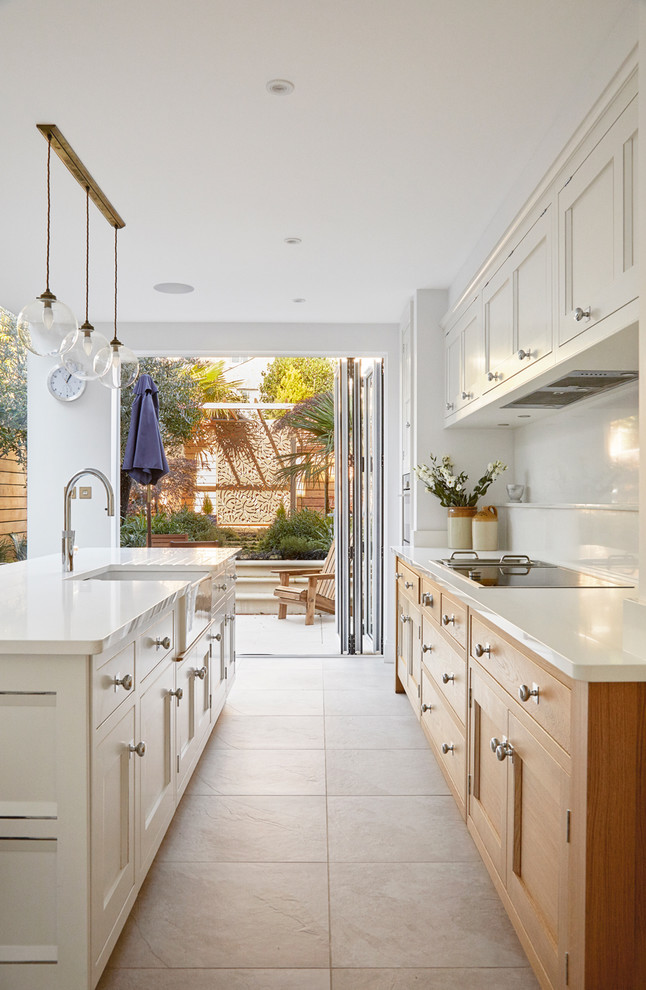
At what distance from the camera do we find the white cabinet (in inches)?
136

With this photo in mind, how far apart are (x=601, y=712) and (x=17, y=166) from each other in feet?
9.31

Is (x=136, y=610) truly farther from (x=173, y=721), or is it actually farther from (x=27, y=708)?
(x=173, y=721)

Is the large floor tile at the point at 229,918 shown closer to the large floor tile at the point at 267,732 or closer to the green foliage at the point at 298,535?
the large floor tile at the point at 267,732

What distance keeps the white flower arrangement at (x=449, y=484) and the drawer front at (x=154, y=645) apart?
2.15 m

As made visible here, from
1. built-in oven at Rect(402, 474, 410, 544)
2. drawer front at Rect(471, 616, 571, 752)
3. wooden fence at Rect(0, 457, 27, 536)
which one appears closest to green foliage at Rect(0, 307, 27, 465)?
wooden fence at Rect(0, 457, 27, 536)

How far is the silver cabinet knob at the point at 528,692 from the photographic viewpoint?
1588 millimetres

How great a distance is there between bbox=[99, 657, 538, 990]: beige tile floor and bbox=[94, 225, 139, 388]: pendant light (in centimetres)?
169

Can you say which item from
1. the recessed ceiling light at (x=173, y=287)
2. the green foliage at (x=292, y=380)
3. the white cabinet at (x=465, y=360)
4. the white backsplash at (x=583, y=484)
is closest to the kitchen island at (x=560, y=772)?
the white backsplash at (x=583, y=484)

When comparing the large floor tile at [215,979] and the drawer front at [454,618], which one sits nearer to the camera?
the large floor tile at [215,979]

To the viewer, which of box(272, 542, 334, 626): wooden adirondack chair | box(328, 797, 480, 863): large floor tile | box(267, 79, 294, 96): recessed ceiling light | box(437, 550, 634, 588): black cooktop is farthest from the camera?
box(272, 542, 334, 626): wooden adirondack chair

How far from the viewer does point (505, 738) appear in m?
1.87

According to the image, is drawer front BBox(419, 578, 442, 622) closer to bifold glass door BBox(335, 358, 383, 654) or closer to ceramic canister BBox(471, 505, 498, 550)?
ceramic canister BBox(471, 505, 498, 550)

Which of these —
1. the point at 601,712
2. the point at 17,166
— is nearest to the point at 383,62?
the point at 17,166

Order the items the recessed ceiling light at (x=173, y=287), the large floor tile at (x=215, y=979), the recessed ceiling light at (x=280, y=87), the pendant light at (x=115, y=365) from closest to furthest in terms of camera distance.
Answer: the large floor tile at (x=215, y=979)
the recessed ceiling light at (x=280, y=87)
the pendant light at (x=115, y=365)
the recessed ceiling light at (x=173, y=287)
